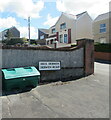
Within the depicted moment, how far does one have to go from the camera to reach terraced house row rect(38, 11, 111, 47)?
79.3 feet

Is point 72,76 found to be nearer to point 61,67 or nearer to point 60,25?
point 61,67

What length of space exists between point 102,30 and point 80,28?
17.3ft

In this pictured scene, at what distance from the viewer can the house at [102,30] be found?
916 inches

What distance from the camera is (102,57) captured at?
18703mm

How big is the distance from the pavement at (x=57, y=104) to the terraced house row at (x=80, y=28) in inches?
799

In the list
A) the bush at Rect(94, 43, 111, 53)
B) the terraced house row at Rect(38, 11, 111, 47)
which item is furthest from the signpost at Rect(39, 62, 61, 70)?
the terraced house row at Rect(38, 11, 111, 47)

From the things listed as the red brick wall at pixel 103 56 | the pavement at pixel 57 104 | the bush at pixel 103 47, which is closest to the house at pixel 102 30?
the bush at pixel 103 47

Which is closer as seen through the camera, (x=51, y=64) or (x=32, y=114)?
(x=32, y=114)

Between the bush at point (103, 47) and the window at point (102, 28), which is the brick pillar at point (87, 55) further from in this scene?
the window at point (102, 28)

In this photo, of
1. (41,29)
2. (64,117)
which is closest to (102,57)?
(64,117)

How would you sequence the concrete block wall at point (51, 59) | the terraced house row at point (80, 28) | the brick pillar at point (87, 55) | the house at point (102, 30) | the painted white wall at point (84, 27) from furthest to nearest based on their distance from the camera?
the painted white wall at point (84, 27)
the terraced house row at point (80, 28)
the house at point (102, 30)
the brick pillar at point (87, 55)
the concrete block wall at point (51, 59)

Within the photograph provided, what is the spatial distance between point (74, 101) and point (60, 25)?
98.6 feet

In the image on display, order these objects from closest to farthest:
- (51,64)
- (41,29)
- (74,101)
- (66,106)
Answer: (66,106) → (74,101) → (51,64) → (41,29)

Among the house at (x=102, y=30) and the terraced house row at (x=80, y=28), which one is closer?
the house at (x=102, y=30)
